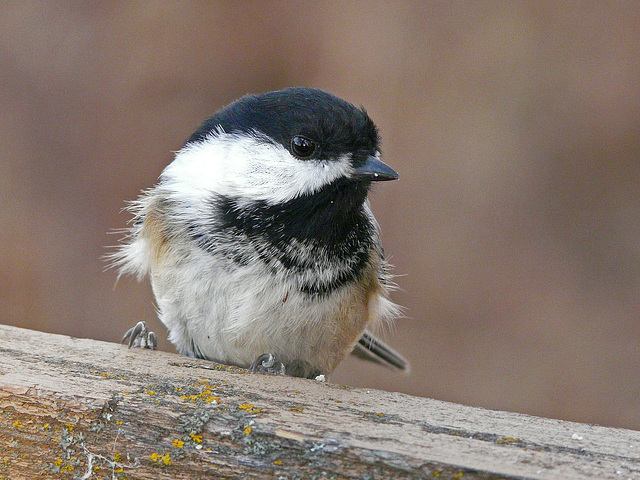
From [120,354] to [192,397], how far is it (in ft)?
1.64

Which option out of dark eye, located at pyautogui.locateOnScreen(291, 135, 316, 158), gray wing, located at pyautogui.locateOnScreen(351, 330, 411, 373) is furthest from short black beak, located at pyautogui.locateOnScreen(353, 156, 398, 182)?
gray wing, located at pyautogui.locateOnScreen(351, 330, 411, 373)

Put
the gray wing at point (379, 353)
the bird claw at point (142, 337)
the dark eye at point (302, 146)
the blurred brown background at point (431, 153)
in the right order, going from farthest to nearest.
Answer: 1. the blurred brown background at point (431, 153)
2. the gray wing at point (379, 353)
3. the bird claw at point (142, 337)
4. the dark eye at point (302, 146)

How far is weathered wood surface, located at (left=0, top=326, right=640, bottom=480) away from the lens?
1.43m

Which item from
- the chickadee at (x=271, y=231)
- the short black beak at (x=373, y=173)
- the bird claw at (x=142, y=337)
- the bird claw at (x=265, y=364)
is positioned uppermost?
the short black beak at (x=373, y=173)

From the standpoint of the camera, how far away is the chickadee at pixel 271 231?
91.7 inches

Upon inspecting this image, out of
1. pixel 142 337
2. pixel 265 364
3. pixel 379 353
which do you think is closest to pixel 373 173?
pixel 265 364

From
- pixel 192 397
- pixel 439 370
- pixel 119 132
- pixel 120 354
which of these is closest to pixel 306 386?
pixel 192 397

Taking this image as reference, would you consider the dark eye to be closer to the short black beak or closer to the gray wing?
the short black beak

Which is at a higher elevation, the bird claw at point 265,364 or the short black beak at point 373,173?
the short black beak at point 373,173

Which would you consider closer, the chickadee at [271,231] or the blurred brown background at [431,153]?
the chickadee at [271,231]

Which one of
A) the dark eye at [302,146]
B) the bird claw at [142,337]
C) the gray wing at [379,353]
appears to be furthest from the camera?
the gray wing at [379,353]

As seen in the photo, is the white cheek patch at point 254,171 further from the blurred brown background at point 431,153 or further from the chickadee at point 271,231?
the blurred brown background at point 431,153

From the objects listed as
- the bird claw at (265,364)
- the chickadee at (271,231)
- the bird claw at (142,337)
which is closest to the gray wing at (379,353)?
the chickadee at (271,231)

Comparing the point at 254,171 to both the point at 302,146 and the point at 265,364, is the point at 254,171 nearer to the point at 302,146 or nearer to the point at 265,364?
the point at 302,146
